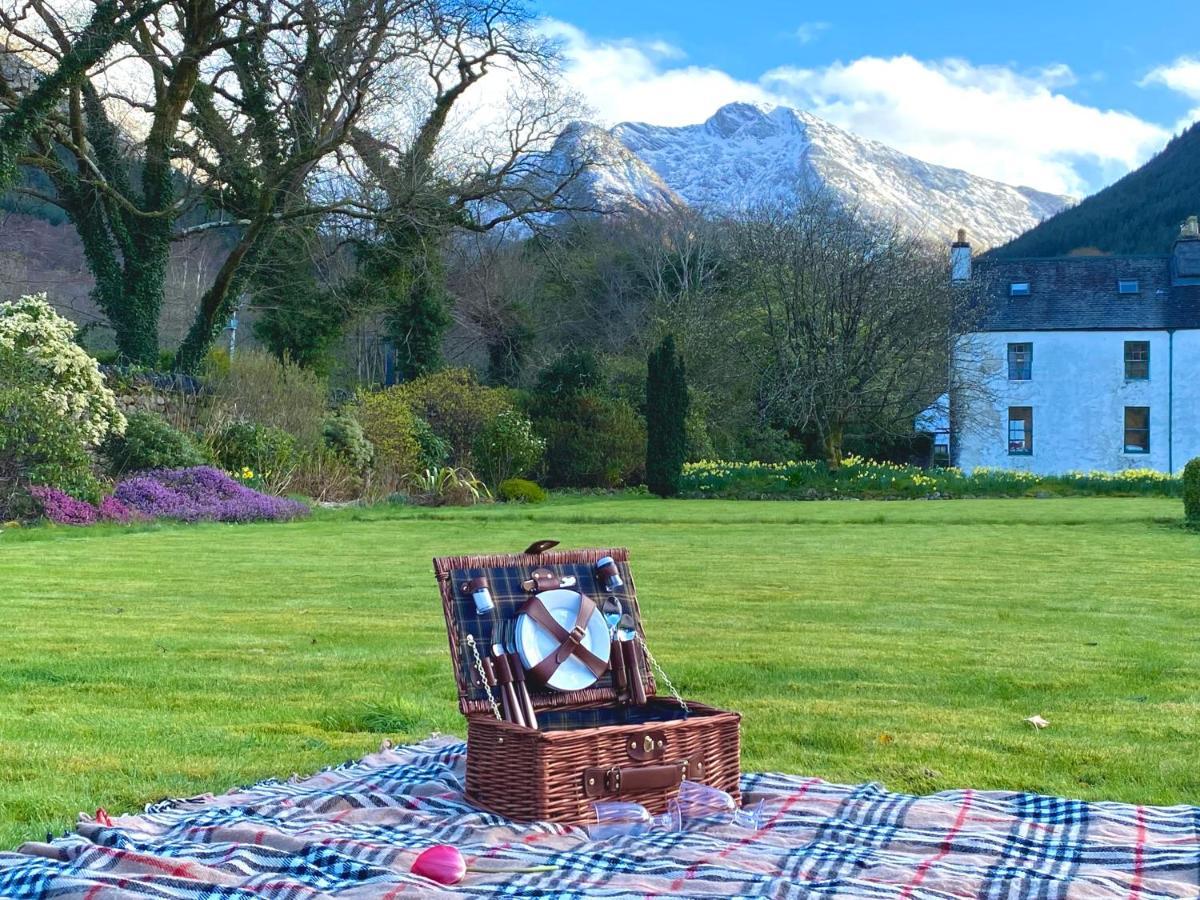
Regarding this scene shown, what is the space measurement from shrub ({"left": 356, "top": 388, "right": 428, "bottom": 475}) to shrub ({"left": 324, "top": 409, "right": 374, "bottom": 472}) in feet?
1.48

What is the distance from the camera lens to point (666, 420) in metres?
24.3

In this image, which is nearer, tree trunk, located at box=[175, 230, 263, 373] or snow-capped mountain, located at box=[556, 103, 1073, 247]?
tree trunk, located at box=[175, 230, 263, 373]

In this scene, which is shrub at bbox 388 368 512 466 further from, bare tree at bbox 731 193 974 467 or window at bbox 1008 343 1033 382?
window at bbox 1008 343 1033 382

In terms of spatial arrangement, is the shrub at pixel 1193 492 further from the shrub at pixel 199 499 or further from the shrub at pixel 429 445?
the shrub at pixel 429 445

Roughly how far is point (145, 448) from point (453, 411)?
739 cm

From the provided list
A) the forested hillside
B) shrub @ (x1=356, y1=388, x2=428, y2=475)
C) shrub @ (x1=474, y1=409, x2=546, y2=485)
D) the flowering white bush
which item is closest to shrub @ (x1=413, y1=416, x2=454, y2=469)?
shrub @ (x1=356, y1=388, x2=428, y2=475)

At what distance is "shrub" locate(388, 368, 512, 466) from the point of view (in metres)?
23.7

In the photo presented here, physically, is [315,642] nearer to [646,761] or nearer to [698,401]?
[646,761]

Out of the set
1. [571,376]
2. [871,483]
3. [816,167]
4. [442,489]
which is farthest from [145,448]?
[816,167]

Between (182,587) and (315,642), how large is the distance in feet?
9.61

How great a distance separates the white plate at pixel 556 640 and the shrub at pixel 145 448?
1470 cm

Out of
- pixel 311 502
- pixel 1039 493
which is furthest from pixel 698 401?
pixel 311 502

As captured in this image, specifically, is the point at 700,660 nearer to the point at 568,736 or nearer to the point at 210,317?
the point at 568,736

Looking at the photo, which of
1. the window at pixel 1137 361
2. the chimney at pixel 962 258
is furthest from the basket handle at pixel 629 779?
the window at pixel 1137 361
